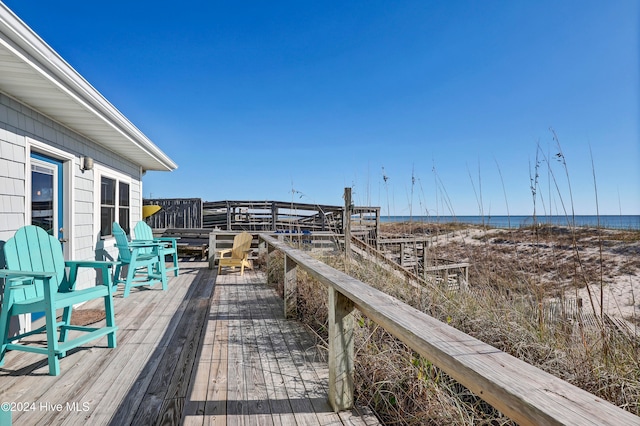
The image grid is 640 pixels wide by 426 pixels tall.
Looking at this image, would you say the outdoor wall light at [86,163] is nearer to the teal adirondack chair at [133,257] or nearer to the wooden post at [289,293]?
the teal adirondack chair at [133,257]

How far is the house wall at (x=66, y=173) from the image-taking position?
2793mm

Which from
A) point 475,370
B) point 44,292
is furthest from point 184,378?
point 475,370

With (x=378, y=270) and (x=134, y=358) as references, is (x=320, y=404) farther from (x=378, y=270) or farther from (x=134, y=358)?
(x=378, y=270)

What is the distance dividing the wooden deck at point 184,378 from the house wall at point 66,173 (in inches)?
53.0

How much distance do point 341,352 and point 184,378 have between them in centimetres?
111

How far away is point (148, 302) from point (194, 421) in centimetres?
277

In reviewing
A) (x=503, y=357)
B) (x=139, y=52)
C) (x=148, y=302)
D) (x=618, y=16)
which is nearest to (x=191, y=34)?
(x=139, y=52)

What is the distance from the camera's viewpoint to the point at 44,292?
211 centimetres

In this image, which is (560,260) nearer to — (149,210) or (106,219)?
(106,219)

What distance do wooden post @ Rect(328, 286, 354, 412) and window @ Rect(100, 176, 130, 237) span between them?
4.65 m

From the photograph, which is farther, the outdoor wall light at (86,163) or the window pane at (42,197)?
the outdoor wall light at (86,163)

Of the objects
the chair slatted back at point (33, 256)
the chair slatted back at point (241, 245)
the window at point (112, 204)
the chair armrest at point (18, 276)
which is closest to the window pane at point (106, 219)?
the window at point (112, 204)

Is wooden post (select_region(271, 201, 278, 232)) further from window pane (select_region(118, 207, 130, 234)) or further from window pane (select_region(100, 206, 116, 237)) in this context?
window pane (select_region(100, 206, 116, 237))

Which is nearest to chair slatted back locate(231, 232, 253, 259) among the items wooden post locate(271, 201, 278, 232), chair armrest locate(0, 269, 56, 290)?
chair armrest locate(0, 269, 56, 290)
